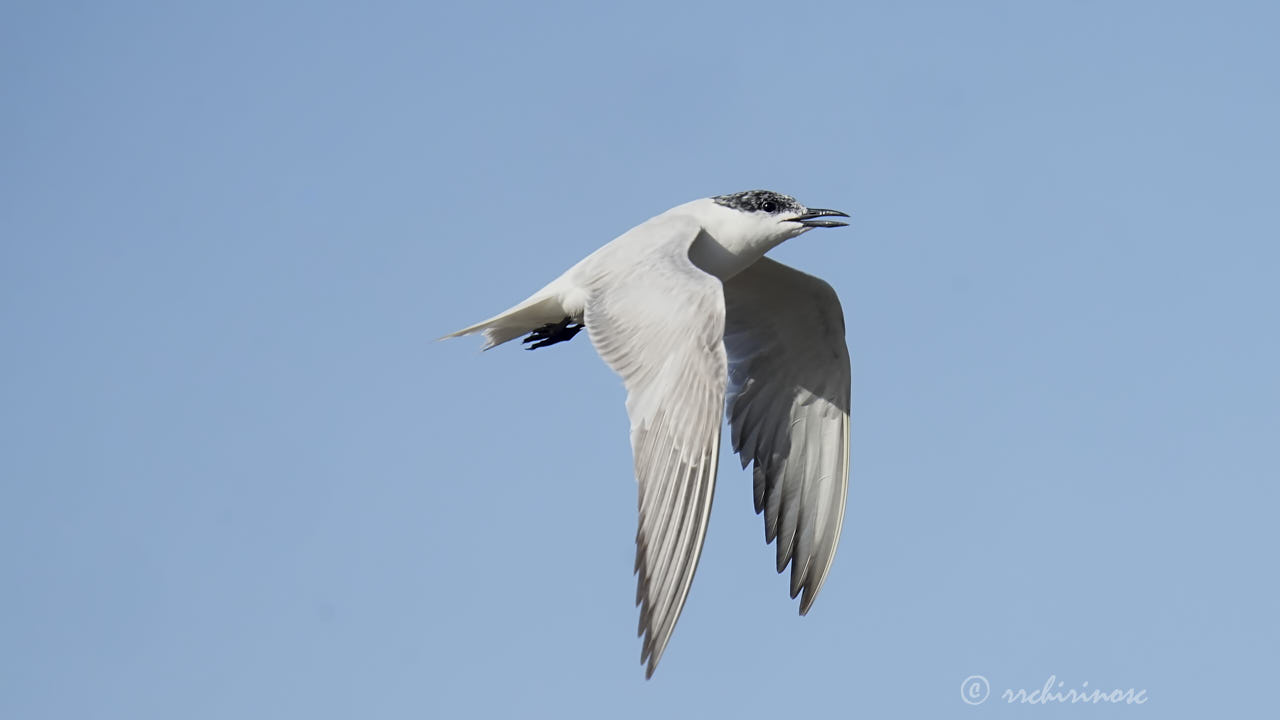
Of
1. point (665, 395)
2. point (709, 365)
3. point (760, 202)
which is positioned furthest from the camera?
point (760, 202)

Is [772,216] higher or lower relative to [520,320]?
higher

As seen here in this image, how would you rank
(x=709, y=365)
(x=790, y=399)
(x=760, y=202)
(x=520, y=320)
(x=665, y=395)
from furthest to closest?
(x=790, y=399)
(x=760, y=202)
(x=520, y=320)
(x=709, y=365)
(x=665, y=395)

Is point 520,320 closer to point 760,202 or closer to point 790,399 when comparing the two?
point 760,202

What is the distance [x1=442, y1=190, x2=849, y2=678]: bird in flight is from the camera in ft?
28.1

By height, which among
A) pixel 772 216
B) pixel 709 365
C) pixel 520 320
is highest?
pixel 772 216

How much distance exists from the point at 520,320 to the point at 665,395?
290cm

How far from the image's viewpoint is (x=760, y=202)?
12.1 meters

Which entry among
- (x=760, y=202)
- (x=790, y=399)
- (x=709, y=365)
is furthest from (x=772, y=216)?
(x=709, y=365)

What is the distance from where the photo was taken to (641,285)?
10.2 meters

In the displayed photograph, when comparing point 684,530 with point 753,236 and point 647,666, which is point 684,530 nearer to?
point 647,666

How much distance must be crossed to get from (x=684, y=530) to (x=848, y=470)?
173 inches

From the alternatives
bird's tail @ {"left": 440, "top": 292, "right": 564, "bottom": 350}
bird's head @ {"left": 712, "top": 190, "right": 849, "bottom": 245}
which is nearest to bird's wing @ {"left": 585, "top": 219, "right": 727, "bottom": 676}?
bird's tail @ {"left": 440, "top": 292, "right": 564, "bottom": 350}

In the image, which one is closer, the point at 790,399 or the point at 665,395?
the point at 665,395

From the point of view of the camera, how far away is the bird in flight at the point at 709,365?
8.56 meters
